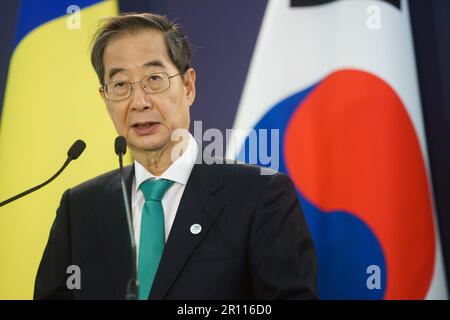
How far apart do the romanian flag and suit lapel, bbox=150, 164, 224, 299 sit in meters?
0.44

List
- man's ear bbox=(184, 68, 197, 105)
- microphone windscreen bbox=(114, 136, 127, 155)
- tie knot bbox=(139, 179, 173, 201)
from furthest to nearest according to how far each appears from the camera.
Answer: man's ear bbox=(184, 68, 197, 105) → tie knot bbox=(139, 179, 173, 201) → microphone windscreen bbox=(114, 136, 127, 155)

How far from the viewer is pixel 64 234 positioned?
1.61m

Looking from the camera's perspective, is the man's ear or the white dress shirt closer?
the white dress shirt

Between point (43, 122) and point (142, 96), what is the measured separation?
0.50 metres

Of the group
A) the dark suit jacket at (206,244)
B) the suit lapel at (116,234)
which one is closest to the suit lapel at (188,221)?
the dark suit jacket at (206,244)

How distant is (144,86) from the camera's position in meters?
1.58

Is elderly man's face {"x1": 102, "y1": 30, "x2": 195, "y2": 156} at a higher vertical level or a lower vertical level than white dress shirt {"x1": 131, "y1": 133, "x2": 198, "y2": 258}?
higher

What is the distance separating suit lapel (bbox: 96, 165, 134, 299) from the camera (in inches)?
57.4

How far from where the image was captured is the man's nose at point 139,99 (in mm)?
1561

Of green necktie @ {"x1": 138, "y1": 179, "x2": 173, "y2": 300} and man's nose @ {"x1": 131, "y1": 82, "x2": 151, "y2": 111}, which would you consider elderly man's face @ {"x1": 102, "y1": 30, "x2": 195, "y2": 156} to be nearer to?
man's nose @ {"x1": 131, "y1": 82, "x2": 151, "y2": 111}

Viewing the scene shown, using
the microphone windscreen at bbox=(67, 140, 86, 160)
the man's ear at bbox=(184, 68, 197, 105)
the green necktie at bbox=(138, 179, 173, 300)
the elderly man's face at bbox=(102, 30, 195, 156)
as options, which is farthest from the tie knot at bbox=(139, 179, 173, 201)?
the man's ear at bbox=(184, 68, 197, 105)

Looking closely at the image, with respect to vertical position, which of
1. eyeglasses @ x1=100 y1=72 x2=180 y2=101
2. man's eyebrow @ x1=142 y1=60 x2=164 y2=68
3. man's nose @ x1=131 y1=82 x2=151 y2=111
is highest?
man's eyebrow @ x1=142 y1=60 x2=164 y2=68

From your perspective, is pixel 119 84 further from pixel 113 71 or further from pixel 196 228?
pixel 196 228

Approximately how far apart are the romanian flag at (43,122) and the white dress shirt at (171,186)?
30cm
